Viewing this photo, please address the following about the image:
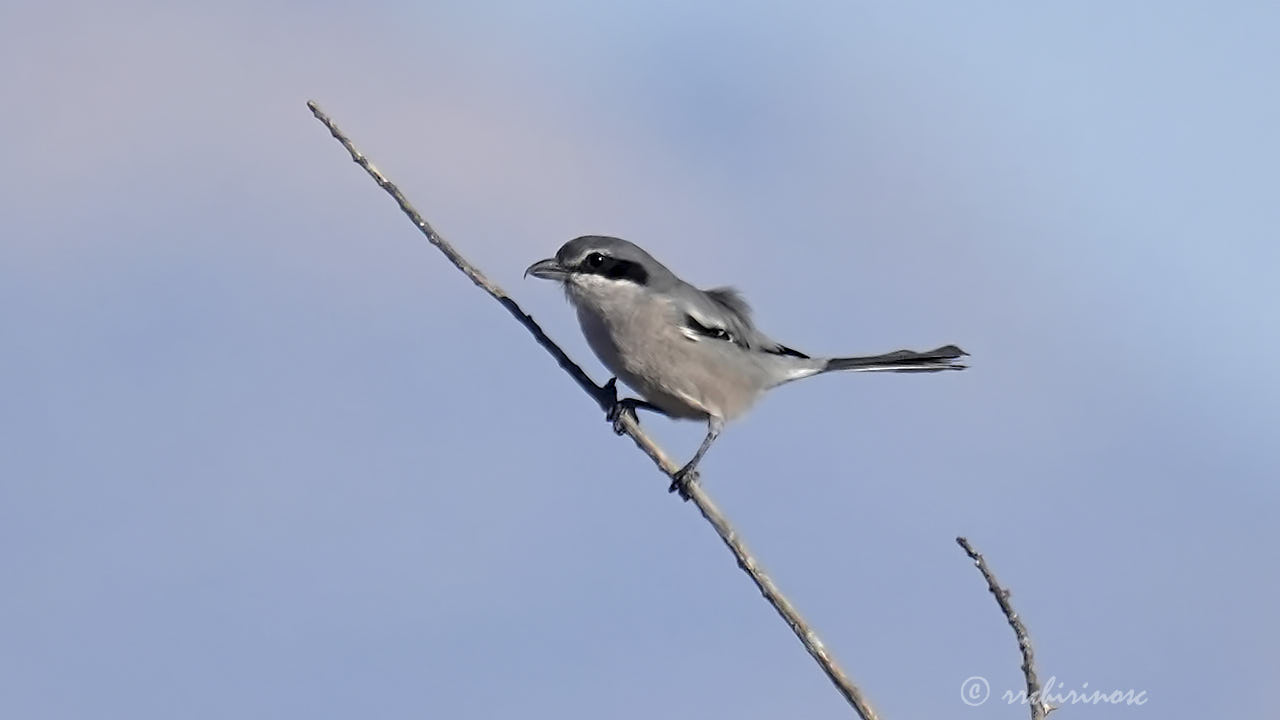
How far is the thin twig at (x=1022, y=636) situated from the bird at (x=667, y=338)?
2.95 m

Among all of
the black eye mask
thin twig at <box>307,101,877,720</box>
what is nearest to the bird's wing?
the black eye mask

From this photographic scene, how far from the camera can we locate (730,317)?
7.10 meters

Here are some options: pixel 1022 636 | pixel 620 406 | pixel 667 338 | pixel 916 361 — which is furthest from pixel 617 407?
pixel 1022 636

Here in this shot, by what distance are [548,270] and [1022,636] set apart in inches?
140

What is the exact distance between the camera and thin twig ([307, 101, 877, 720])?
3.20 meters

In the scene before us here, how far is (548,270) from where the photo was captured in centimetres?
633

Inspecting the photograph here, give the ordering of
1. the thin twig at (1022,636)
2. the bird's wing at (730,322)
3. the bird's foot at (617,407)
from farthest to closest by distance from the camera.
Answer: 1. the bird's wing at (730,322)
2. the bird's foot at (617,407)
3. the thin twig at (1022,636)

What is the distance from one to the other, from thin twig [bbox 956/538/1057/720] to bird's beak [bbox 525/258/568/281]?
3.34 metres

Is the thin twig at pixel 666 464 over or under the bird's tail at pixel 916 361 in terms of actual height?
under

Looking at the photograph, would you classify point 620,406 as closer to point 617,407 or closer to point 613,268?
point 617,407

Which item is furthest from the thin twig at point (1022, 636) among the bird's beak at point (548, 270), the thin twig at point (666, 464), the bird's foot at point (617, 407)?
the bird's beak at point (548, 270)

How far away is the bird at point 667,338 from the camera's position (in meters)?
6.44

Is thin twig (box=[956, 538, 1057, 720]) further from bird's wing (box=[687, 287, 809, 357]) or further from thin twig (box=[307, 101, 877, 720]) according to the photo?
bird's wing (box=[687, 287, 809, 357])

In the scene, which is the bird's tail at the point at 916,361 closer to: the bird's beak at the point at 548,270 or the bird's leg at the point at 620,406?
the bird's leg at the point at 620,406
